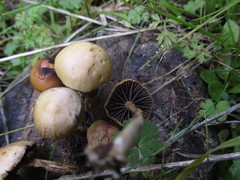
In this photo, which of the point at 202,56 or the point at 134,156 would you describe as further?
the point at 202,56

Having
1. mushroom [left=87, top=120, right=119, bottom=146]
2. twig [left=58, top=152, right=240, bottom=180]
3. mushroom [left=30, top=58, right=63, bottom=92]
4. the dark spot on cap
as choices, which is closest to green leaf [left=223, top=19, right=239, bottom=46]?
twig [left=58, top=152, right=240, bottom=180]

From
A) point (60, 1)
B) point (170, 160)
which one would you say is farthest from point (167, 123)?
point (60, 1)

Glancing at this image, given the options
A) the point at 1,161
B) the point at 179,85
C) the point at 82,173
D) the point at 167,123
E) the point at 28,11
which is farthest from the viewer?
the point at 28,11

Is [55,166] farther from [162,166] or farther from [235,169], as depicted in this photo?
[235,169]

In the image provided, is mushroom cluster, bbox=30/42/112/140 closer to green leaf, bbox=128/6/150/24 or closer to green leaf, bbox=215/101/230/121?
green leaf, bbox=128/6/150/24

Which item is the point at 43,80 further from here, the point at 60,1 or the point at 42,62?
the point at 60,1

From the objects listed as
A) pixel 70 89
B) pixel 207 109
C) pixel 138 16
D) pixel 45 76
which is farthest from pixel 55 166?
pixel 138 16

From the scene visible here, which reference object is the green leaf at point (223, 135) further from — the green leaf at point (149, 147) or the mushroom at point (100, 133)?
the mushroom at point (100, 133)
